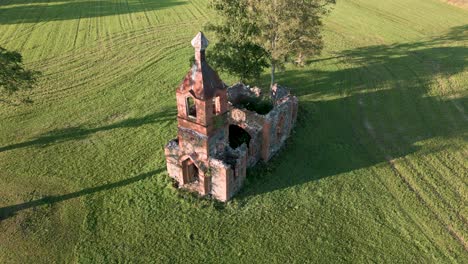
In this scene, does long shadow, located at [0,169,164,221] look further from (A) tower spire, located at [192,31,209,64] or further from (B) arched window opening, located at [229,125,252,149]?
(A) tower spire, located at [192,31,209,64]

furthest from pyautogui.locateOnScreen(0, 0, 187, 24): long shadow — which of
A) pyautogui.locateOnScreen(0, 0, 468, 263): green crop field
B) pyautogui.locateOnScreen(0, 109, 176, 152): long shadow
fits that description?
pyautogui.locateOnScreen(0, 109, 176, 152): long shadow

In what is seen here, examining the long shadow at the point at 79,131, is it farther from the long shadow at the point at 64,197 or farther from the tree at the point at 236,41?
the tree at the point at 236,41

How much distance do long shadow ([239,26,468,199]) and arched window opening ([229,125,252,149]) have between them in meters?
2.60

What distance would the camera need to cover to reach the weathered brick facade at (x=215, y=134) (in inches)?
776

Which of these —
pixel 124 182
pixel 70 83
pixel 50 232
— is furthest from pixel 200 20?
pixel 50 232

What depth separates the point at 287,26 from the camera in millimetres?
28859

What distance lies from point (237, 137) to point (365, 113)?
12.9 m

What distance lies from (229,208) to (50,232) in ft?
35.7

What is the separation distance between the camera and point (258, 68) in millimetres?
29078

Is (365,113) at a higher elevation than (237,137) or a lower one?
lower

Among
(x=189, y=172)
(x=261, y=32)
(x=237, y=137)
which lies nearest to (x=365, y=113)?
(x=261, y=32)

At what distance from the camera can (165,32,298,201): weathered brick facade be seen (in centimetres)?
1970

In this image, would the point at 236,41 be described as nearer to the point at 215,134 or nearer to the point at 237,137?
the point at 237,137

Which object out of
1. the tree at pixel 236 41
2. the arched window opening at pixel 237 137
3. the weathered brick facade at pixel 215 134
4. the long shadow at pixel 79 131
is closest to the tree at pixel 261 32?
the tree at pixel 236 41
